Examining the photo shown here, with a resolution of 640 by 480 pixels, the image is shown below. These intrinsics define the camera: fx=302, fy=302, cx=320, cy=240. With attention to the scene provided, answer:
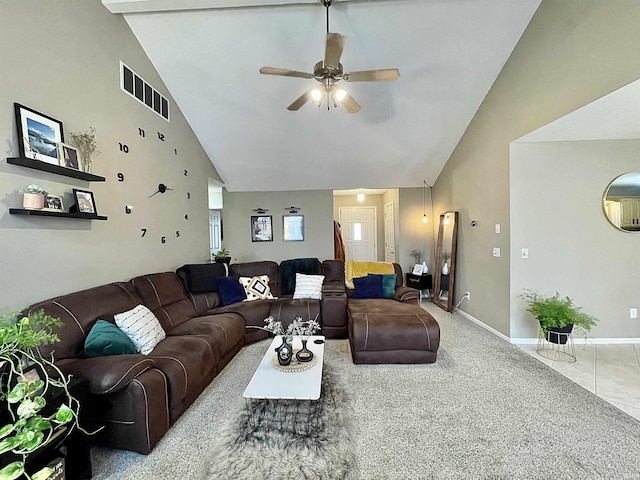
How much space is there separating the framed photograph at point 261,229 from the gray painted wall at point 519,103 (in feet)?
12.2

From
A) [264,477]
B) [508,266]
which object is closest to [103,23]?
[264,477]

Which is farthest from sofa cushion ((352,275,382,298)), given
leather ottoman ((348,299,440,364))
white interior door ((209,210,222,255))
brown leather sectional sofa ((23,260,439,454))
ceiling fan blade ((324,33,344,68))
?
white interior door ((209,210,222,255))

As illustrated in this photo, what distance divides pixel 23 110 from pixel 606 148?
18.8 feet

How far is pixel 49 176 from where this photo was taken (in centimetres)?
239

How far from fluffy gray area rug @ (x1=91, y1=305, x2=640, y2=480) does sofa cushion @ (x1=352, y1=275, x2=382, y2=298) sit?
126cm

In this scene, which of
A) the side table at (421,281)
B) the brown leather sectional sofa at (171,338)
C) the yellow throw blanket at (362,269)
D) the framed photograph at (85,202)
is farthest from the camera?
the side table at (421,281)

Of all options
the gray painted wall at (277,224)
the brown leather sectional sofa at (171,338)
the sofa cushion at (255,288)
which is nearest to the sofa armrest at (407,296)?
the brown leather sectional sofa at (171,338)

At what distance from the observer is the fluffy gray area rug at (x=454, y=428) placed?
180 centimetres

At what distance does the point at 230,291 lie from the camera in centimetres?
412

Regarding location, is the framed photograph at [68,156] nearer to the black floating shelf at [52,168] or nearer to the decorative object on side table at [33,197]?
the black floating shelf at [52,168]

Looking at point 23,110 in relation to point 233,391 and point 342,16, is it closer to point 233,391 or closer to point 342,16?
point 233,391

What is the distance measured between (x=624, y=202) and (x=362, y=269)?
3.30 metres

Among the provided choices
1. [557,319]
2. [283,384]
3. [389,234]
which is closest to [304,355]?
[283,384]

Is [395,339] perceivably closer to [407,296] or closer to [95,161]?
[407,296]
